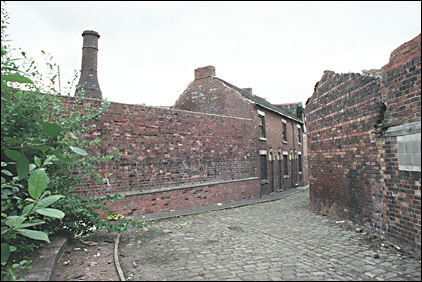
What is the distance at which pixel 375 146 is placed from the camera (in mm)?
6625

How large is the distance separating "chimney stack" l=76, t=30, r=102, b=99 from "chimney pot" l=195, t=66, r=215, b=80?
675 centimetres

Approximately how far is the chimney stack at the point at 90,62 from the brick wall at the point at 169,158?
6.72 meters

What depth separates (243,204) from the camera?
13.4 metres

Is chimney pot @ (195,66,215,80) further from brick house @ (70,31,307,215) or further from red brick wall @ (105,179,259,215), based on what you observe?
red brick wall @ (105,179,259,215)

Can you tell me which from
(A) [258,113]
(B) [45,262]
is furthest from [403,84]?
(A) [258,113]

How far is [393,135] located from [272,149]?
13.5 metres

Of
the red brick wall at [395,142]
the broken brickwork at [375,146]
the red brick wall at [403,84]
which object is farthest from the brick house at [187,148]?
the red brick wall at [403,84]

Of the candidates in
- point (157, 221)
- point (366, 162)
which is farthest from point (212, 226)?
point (366, 162)

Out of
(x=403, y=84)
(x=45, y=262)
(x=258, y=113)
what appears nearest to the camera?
(x=45, y=262)

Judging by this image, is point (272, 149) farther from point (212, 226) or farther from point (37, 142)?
point (37, 142)

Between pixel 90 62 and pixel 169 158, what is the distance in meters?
8.83

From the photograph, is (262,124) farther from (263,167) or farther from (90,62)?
(90,62)

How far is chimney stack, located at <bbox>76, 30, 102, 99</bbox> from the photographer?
15.8 metres

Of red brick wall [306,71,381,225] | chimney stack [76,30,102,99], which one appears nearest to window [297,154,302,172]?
red brick wall [306,71,381,225]
